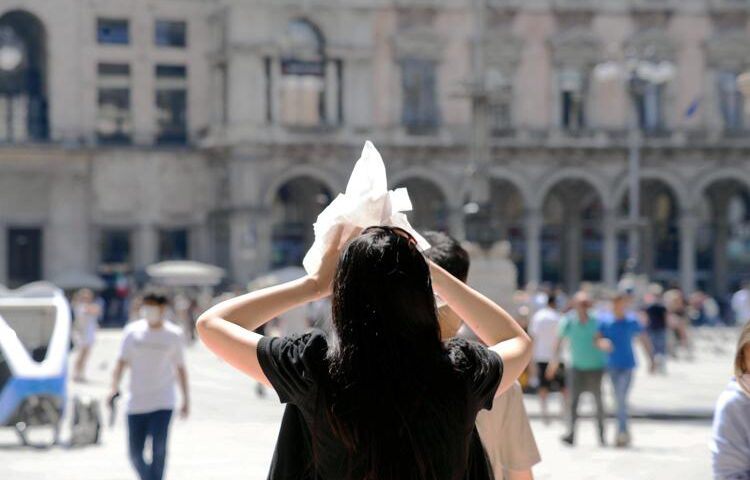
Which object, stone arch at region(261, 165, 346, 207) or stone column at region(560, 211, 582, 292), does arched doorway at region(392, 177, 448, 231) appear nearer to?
stone arch at region(261, 165, 346, 207)

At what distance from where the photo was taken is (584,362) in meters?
16.9

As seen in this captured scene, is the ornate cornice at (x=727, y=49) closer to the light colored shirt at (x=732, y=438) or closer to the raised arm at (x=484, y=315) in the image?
the light colored shirt at (x=732, y=438)

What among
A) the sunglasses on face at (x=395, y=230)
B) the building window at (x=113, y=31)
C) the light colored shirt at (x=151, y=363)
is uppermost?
the building window at (x=113, y=31)

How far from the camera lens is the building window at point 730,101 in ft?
184

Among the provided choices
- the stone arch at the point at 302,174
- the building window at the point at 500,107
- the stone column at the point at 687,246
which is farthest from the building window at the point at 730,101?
the stone arch at the point at 302,174

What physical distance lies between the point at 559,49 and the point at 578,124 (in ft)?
9.91

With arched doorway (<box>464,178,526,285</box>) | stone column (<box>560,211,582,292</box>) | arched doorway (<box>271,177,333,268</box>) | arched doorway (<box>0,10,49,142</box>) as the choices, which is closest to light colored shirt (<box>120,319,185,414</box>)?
arched doorway (<box>271,177,333,268</box>)

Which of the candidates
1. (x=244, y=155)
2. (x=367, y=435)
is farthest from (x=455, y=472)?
(x=244, y=155)

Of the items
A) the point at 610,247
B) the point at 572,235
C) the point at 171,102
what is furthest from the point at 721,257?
the point at 171,102

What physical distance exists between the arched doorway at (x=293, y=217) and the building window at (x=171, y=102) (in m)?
4.68

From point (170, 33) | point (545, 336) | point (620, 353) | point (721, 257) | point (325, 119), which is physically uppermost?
point (170, 33)

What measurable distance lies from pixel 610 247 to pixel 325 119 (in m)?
11.9

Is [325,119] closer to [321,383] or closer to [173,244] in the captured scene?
[173,244]

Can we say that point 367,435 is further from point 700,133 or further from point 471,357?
point 700,133
